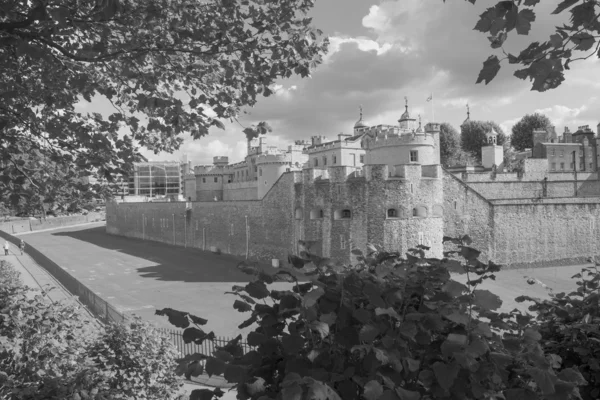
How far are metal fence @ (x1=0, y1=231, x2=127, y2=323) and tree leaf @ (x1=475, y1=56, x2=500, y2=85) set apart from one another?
786cm

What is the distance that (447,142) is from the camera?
58.9 m

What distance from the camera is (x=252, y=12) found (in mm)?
7051

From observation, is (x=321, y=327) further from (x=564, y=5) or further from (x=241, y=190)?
(x=241, y=190)

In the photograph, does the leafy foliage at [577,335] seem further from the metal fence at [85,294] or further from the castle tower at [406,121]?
the castle tower at [406,121]

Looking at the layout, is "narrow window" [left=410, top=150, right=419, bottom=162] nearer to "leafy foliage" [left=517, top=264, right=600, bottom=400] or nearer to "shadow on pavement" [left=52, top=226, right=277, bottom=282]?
"shadow on pavement" [left=52, top=226, right=277, bottom=282]

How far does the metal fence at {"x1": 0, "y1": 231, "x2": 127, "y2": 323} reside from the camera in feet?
50.2

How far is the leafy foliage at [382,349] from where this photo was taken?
98.0 inches

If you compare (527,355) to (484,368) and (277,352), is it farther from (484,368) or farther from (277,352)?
(277,352)

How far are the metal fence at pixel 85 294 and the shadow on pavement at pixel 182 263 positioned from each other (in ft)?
15.4

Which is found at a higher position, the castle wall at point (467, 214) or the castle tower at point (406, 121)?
the castle tower at point (406, 121)

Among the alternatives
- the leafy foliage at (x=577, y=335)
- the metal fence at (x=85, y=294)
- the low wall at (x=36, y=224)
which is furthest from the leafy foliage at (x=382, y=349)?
the low wall at (x=36, y=224)

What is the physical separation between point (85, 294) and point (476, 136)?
55051mm

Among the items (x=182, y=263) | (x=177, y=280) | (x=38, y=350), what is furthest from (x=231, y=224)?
(x=38, y=350)

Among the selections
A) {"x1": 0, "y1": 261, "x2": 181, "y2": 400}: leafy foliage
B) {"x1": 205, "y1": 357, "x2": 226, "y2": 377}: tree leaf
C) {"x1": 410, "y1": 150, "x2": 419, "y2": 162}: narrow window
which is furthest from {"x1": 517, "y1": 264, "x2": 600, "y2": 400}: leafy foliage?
{"x1": 410, "y1": 150, "x2": 419, "y2": 162}: narrow window
